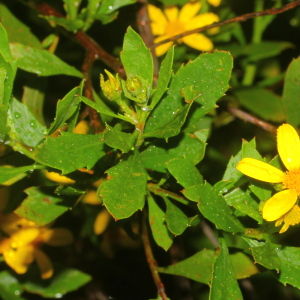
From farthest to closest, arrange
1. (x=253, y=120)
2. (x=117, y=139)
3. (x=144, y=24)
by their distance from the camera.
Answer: (x=144, y=24) → (x=253, y=120) → (x=117, y=139)

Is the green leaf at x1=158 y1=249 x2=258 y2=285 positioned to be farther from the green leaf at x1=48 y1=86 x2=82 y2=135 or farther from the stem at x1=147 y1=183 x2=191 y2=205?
the green leaf at x1=48 y1=86 x2=82 y2=135

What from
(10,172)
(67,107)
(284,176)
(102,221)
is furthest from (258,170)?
(102,221)

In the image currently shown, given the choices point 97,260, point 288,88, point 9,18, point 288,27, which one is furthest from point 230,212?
point 288,27

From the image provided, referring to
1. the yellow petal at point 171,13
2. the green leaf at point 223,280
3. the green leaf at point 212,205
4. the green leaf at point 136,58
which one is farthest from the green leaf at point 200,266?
the yellow petal at point 171,13

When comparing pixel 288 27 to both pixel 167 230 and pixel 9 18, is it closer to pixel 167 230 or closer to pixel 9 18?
pixel 9 18

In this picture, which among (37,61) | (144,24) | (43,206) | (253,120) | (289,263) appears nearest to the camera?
(289,263)

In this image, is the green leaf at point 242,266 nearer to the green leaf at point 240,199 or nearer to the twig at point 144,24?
the green leaf at point 240,199

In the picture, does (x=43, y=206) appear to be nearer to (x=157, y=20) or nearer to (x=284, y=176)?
(x=284, y=176)
